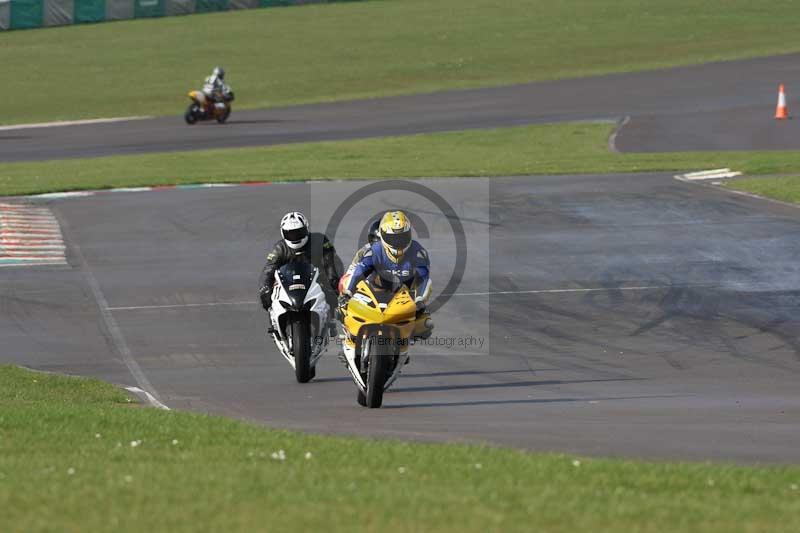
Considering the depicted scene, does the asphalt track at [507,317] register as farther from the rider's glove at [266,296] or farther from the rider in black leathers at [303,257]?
the rider in black leathers at [303,257]

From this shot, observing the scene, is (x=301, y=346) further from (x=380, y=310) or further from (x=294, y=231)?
(x=380, y=310)

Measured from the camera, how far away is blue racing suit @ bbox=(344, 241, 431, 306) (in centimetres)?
1417

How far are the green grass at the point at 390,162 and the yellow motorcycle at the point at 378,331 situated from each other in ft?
61.4

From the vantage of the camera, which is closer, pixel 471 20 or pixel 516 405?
pixel 516 405

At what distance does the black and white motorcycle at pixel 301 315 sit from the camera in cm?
1560

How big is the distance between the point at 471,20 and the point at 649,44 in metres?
10.7

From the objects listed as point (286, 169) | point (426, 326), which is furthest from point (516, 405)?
point (286, 169)

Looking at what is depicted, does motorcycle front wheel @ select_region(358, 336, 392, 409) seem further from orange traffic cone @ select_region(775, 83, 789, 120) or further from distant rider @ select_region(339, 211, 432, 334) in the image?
orange traffic cone @ select_region(775, 83, 789, 120)

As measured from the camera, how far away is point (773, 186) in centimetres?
2984

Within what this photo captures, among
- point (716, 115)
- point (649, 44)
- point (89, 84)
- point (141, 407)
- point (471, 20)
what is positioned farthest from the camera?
point (471, 20)

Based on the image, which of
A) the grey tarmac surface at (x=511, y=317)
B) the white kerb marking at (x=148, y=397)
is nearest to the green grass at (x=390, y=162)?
the grey tarmac surface at (x=511, y=317)

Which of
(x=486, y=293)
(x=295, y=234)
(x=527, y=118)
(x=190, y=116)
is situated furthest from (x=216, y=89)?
(x=295, y=234)

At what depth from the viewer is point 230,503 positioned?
27.5 ft

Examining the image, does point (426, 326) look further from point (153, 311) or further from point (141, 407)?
point (153, 311)
